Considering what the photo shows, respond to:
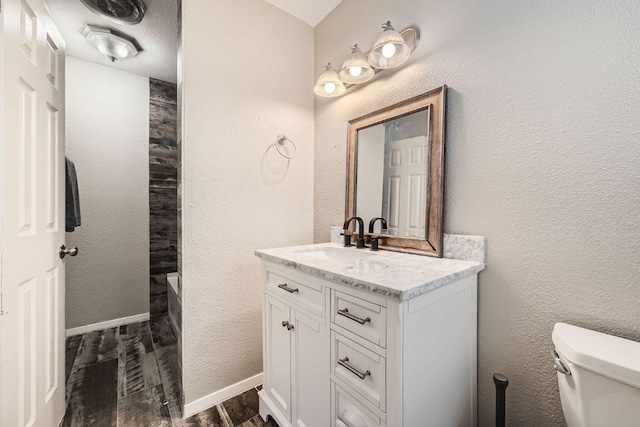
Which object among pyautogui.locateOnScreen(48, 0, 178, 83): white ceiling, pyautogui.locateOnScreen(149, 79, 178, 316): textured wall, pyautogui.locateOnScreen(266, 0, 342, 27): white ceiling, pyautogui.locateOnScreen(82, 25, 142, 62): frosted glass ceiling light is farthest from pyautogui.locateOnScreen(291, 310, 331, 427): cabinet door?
pyautogui.locateOnScreen(82, 25, 142, 62): frosted glass ceiling light

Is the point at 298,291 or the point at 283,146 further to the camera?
the point at 283,146

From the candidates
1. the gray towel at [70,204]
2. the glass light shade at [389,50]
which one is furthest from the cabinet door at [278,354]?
the glass light shade at [389,50]

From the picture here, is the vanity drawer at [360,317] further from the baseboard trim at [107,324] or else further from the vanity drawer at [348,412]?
the baseboard trim at [107,324]

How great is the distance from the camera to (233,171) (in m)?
1.62

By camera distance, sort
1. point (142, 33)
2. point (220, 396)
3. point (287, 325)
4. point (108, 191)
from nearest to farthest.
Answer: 1. point (287, 325)
2. point (220, 396)
3. point (142, 33)
4. point (108, 191)

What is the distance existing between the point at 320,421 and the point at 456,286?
0.76 metres

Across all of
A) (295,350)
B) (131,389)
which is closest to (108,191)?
(131,389)

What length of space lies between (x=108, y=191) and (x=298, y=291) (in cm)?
235

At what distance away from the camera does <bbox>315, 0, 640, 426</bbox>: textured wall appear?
82cm

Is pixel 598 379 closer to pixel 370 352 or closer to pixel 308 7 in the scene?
pixel 370 352

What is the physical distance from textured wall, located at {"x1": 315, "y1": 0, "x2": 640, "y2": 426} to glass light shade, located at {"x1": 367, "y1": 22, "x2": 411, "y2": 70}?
0.32 ft

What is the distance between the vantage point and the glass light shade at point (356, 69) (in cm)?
142

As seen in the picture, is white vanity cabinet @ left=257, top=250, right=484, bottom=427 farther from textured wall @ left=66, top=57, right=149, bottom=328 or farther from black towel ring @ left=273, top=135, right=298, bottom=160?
textured wall @ left=66, top=57, right=149, bottom=328

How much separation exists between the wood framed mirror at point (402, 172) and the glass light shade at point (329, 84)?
0.23m
